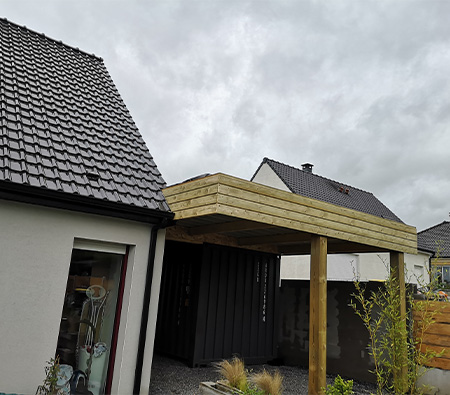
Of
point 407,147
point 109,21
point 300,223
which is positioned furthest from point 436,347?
point 407,147

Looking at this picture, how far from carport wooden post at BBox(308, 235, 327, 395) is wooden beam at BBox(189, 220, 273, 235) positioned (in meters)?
0.89

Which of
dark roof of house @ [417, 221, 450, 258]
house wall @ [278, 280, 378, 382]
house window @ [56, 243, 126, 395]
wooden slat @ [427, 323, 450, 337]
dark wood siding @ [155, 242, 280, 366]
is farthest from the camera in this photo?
dark roof of house @ [417, 221, 450, 258]

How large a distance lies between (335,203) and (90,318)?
13961 millimetres

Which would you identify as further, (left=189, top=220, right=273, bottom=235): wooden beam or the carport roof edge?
(left=189, top=220, right=273, bottom=235): wooden beam

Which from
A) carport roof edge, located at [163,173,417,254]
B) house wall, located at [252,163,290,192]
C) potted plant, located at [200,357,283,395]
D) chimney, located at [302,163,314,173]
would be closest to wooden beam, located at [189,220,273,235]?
carport roof edge, located at [163,173,417,254]

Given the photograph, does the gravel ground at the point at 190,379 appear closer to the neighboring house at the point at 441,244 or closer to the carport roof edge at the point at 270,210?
the carport roof edge at the point at 270,210

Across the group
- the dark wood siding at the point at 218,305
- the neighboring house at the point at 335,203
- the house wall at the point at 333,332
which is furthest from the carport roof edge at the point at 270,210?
the neighboring house at the point at 335,203

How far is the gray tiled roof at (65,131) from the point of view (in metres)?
4.58

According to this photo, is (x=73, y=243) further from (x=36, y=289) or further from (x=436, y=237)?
(x=436, y=237)

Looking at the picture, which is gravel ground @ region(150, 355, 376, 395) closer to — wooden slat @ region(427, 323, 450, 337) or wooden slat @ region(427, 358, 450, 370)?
wooden slat @ region(427, 358, 450, 370)

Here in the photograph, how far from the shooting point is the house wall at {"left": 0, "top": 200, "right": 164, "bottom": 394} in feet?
12.9

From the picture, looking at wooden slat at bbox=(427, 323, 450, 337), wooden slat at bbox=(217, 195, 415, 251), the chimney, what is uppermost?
the chimney

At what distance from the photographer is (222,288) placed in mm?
7660

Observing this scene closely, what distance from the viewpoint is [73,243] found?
4520 millimetres
